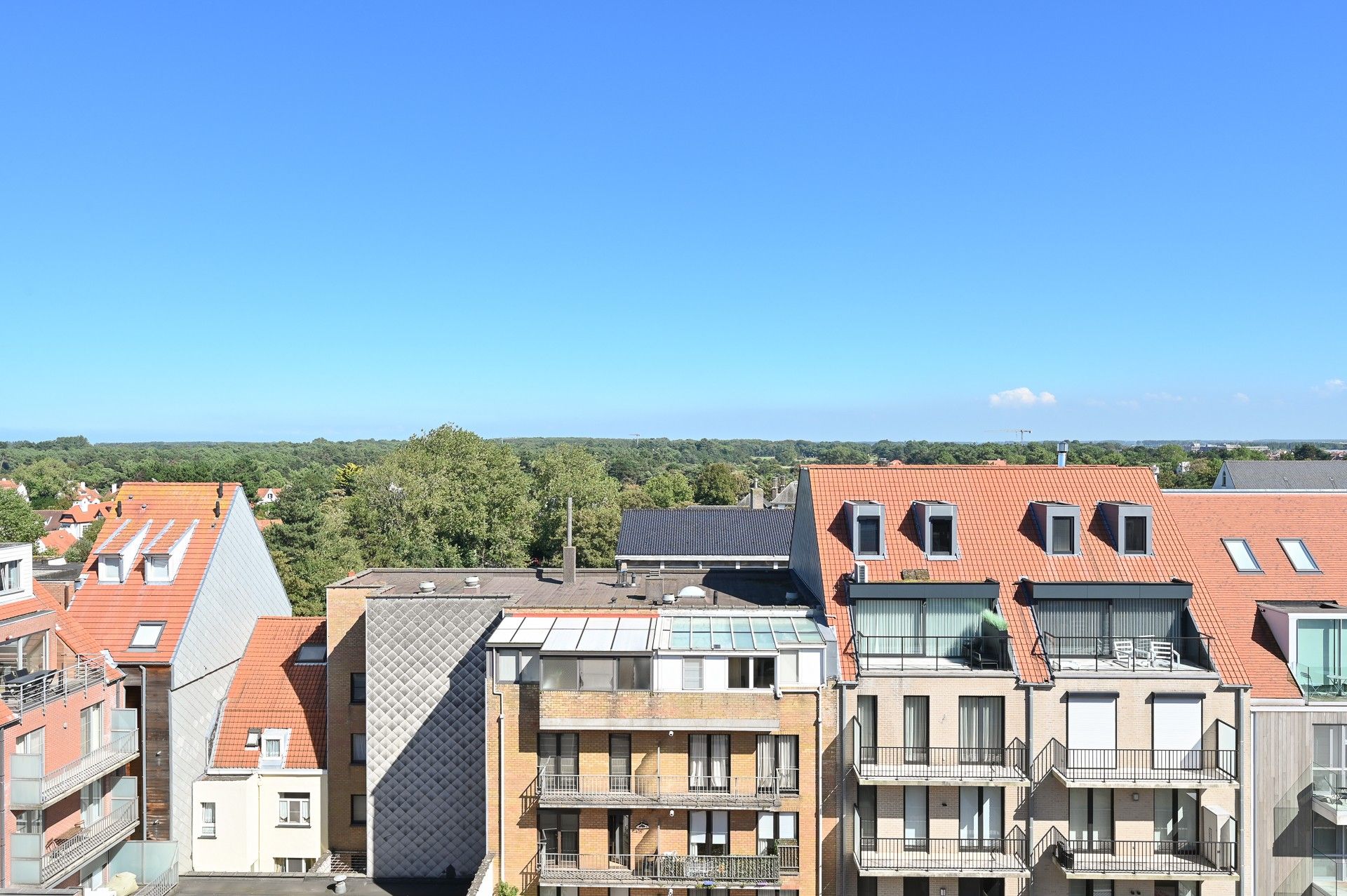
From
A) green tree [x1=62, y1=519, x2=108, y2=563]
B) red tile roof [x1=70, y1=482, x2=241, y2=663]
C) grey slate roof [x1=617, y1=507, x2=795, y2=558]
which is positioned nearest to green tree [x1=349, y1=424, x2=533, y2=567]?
grey slate roof [x1=617, y1=507, x2=795, y2=558]

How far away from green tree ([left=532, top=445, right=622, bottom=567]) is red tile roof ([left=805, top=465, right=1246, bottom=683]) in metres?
46.7

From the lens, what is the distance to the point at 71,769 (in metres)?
26.4

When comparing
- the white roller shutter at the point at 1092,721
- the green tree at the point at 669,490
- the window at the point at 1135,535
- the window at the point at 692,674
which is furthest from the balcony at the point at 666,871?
the green tree at the point at 669,490

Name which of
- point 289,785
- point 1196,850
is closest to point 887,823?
point 1196,850

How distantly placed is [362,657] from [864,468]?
64.3 ft

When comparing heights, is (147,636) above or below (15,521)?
above

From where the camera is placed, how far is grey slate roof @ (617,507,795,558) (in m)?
66.1

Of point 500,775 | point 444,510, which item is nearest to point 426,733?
point 500,775

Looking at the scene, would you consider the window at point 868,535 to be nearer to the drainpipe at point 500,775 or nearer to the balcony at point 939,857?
the balcony at point 939,857

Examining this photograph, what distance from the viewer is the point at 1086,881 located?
24703 millimetres

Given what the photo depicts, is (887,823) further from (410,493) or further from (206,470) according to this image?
(206,470)

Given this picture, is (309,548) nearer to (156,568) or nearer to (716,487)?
(156,568)

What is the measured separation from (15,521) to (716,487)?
90.0 metres

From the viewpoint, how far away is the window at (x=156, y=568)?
105ft
